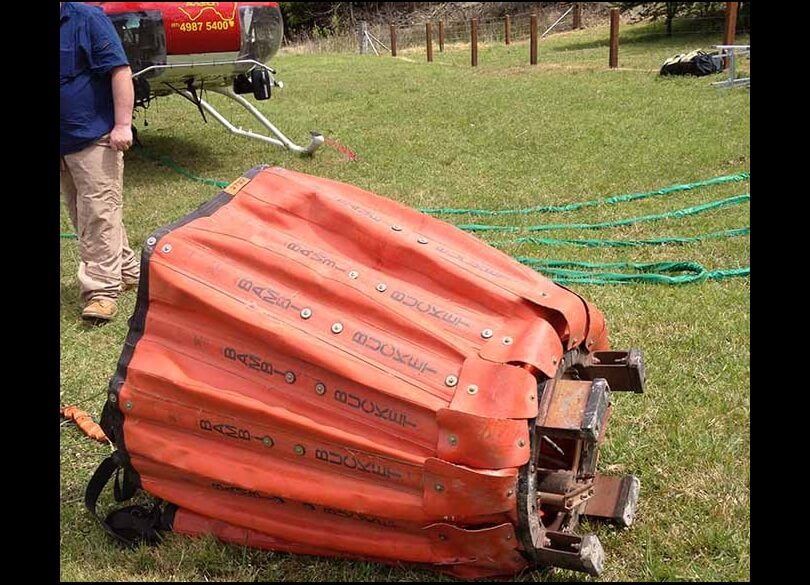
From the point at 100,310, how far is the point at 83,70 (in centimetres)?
132

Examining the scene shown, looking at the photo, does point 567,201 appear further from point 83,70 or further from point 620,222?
point 83,70

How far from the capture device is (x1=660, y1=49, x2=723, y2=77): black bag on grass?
518 inches

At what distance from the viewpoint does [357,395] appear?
2359mm

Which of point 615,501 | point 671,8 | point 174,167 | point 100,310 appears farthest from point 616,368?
point 671,8

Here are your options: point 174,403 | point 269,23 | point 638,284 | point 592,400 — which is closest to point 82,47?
point 174,403

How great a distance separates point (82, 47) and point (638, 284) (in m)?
3.31

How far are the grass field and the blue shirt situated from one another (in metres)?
1.05

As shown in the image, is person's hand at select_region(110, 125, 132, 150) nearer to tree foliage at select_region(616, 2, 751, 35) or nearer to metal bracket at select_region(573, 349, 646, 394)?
metal bracket at select_region(573, 349, 646, 394)

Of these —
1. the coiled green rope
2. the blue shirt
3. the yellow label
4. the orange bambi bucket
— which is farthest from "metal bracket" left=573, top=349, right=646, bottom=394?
the blue shirt

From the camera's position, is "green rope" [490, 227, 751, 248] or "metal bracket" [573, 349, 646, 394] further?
"green rope" [490, 227, 751, 248]

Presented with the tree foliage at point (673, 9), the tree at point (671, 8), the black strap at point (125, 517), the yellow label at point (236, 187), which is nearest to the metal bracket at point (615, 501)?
the black strap at point (125, 517)

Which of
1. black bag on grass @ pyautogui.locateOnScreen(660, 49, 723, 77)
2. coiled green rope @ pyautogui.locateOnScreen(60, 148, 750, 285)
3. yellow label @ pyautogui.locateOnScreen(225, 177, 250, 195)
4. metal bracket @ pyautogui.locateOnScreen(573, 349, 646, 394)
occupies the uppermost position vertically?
yellow label @ pyautogui.locateOnScreen(225, 177, 250, 195)

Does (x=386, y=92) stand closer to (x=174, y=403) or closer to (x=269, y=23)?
(x=269, y=23)

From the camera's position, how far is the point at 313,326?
8.07 feet
